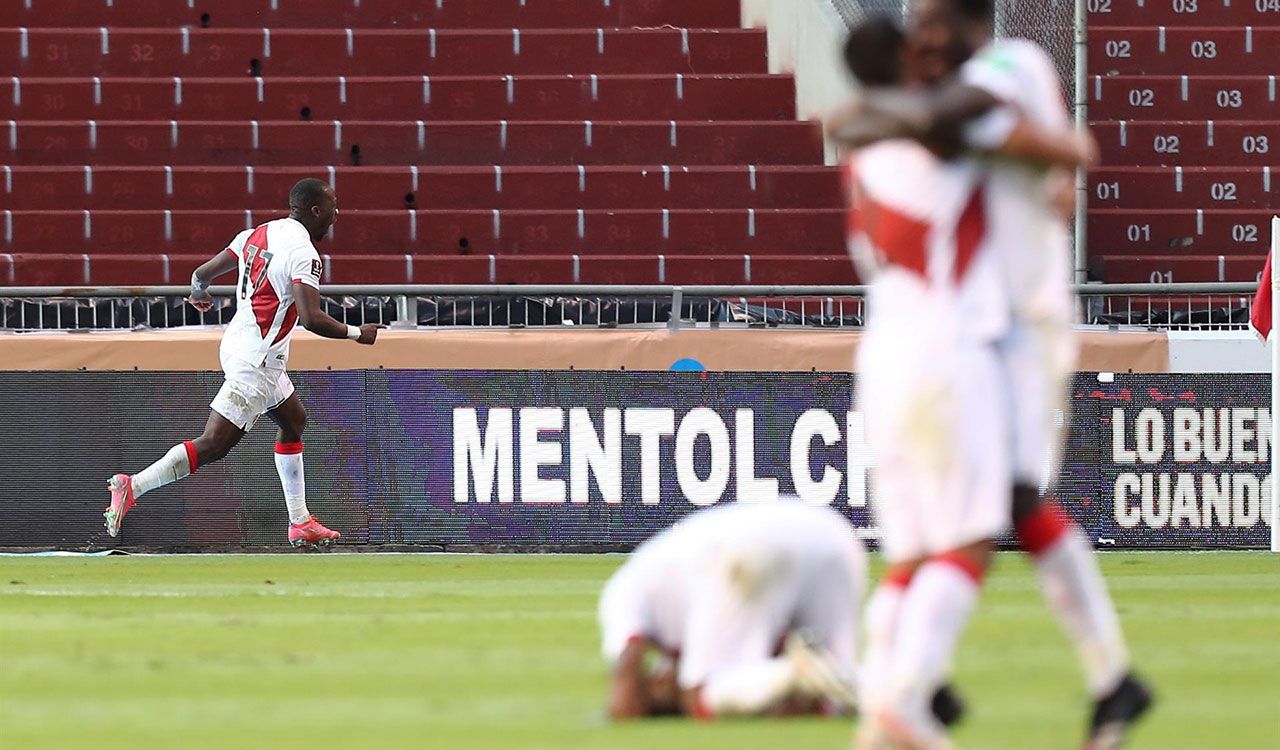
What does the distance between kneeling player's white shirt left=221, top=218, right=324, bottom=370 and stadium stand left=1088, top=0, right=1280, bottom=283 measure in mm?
8246

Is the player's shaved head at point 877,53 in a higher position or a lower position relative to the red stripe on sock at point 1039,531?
higher

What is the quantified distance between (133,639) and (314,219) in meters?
5.45

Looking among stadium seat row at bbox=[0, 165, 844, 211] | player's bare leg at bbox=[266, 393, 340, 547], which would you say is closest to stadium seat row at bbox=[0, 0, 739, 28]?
stadium seat row at bbox=[0, 165, 844, 211]

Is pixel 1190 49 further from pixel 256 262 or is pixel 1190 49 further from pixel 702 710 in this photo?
pixel 702 710

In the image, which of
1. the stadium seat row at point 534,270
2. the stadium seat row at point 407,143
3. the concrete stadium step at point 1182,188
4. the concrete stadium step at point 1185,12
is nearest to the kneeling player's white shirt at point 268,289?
the stadium seat row at point 534,270

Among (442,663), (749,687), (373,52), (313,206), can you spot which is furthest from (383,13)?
(749,687)

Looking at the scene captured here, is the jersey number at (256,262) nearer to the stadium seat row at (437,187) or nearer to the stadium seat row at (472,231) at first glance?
the stadium seat row at (472,231)

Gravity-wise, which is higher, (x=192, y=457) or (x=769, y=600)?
(x=769, y=600)

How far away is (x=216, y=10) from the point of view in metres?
20.9

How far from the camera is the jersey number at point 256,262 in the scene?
13.0 m

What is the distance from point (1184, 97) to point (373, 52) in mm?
7332

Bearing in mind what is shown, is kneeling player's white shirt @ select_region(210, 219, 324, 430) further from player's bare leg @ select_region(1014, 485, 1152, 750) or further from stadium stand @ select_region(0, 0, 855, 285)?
player's bare leg @ select_region(1014, 485, 1152, 750)

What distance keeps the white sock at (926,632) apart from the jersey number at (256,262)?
8.76m

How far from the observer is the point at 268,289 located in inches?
511
